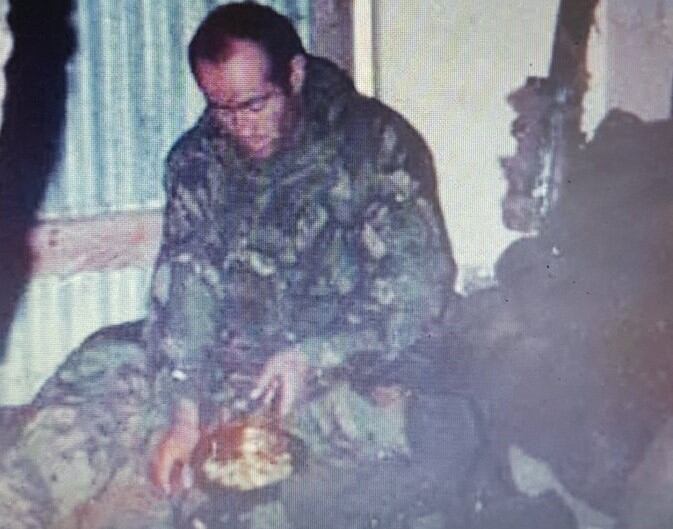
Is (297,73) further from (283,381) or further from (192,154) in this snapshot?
(283,381)

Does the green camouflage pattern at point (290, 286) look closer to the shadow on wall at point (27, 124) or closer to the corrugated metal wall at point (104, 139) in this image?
the corrugated metal wall at point (104, 139)

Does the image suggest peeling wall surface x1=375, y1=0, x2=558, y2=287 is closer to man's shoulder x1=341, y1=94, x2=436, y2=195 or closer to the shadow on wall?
man's shoulder x1=341, y1=94, x2=436, y2=195

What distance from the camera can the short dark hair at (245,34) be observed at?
1323mm

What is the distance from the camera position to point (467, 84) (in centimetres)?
142

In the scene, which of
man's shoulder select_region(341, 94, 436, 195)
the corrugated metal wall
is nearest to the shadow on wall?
the corrugated metal wall

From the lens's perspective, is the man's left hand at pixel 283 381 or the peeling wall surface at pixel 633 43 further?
the peeling wall surface at pixel 633 43

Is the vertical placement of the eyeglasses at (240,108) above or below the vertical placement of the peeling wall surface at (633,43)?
below

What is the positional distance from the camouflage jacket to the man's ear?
0.4 inches

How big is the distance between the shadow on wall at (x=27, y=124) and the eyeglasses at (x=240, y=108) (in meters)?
0.18

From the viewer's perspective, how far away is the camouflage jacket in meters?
1.35

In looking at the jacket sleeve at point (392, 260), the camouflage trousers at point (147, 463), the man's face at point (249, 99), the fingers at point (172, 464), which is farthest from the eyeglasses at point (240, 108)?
the fingers at point (172, 464)

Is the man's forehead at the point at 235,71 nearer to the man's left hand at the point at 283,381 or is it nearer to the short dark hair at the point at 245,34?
the short dark hair at the point at 245,34

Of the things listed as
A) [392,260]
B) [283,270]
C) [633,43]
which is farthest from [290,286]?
[633,43]

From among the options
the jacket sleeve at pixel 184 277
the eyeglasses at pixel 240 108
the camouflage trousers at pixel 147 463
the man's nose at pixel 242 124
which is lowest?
the camouflage trousers at pixel 147 463
